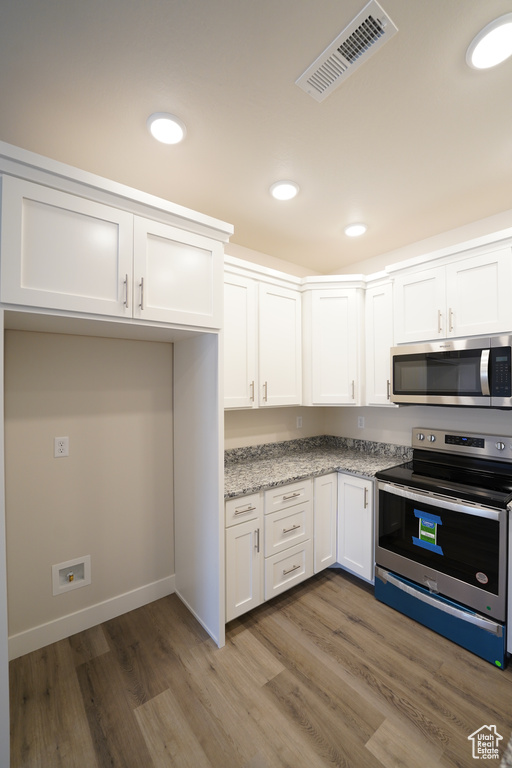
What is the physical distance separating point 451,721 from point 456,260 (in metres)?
2.48

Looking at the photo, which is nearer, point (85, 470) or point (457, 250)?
point (85, 470)

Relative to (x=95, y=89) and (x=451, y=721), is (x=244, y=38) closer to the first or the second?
(x=95, y=89)

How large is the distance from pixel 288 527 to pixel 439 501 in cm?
96

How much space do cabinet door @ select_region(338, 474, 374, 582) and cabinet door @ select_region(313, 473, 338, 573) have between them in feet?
0.15

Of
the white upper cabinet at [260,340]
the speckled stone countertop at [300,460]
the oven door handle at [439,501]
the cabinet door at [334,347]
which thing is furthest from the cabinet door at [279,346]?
the oven door handle at [439,501]

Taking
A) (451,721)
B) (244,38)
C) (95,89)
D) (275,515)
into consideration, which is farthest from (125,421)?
(451,721)

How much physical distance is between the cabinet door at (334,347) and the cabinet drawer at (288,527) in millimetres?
893

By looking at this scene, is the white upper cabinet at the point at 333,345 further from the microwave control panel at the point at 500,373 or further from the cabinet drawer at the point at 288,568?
the cabinet drawer at the point at 288,568

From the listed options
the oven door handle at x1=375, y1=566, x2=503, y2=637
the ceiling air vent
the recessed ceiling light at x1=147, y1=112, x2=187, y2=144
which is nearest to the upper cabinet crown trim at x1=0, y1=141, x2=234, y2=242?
the recessed ceiling light at x1=147, y1=112, x2=187, y2=144

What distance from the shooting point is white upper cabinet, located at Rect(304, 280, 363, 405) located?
8.83 feet

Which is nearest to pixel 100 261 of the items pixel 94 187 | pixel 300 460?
pixel 94 187

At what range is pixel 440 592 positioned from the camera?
192cm

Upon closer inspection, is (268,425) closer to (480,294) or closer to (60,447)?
(60,447)

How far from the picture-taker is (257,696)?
61.2 inches
